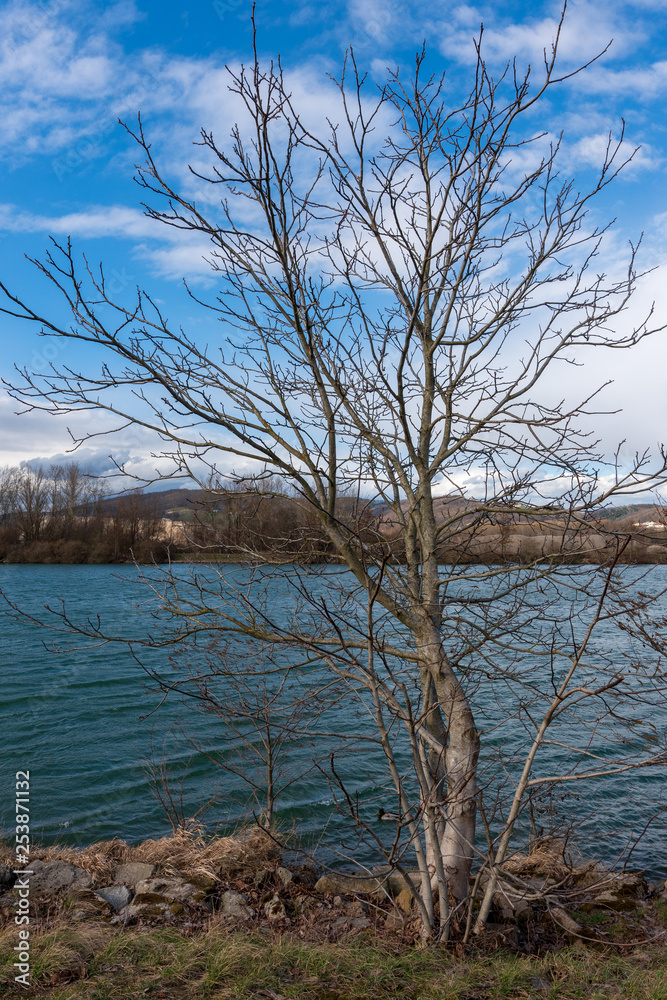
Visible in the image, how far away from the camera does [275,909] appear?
5328 millimetres

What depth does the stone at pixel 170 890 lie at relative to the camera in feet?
17.6

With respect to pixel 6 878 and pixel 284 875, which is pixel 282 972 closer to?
pixel 284 875

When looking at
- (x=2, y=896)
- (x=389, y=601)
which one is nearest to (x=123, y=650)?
(x=2, y=896)

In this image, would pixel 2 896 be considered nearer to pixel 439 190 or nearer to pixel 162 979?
pixel 162 979

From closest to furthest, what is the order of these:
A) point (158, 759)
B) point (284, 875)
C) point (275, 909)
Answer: point (275, 909), point (284, 875), point (158, 759)

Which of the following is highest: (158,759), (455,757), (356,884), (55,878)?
(455,757)

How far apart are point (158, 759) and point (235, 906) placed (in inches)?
192

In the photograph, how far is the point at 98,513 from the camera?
5481cm

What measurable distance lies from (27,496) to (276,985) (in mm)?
59577

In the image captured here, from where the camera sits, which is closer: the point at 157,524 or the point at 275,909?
the point at 275,909
